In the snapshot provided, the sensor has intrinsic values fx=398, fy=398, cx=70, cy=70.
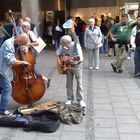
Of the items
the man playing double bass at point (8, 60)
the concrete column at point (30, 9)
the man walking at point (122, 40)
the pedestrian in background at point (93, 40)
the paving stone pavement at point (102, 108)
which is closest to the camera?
the paving stone pavement at point (102, 108)

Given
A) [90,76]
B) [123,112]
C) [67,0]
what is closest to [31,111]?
[123,112]

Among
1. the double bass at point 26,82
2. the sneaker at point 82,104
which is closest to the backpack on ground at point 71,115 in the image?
the sneaker at point 82,104

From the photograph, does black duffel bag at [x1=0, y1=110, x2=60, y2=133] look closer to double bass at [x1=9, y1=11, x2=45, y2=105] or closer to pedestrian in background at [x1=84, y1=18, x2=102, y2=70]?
double bass at [x1=9, y1=11, x2=45, y2=105]

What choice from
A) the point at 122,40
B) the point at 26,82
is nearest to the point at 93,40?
the point at 122,40

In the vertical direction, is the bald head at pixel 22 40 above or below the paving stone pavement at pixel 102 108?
above

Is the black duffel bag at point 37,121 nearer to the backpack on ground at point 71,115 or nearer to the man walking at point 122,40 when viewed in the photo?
the backpack on ground at point 71,115

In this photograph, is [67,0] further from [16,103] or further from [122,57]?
[16,103]

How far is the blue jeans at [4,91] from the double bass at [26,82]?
193mm

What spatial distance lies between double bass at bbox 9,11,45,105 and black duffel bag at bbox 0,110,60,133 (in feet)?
1.87

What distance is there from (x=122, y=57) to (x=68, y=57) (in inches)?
165

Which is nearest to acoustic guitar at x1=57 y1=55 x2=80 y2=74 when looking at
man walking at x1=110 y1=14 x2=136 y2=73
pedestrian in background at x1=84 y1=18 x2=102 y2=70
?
man walking at x1=110 y1=14 x2=136 y2=73

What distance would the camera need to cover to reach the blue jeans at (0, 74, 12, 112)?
6.52 m

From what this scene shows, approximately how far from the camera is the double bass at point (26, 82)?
6.59 m

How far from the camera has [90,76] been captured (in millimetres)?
10586
